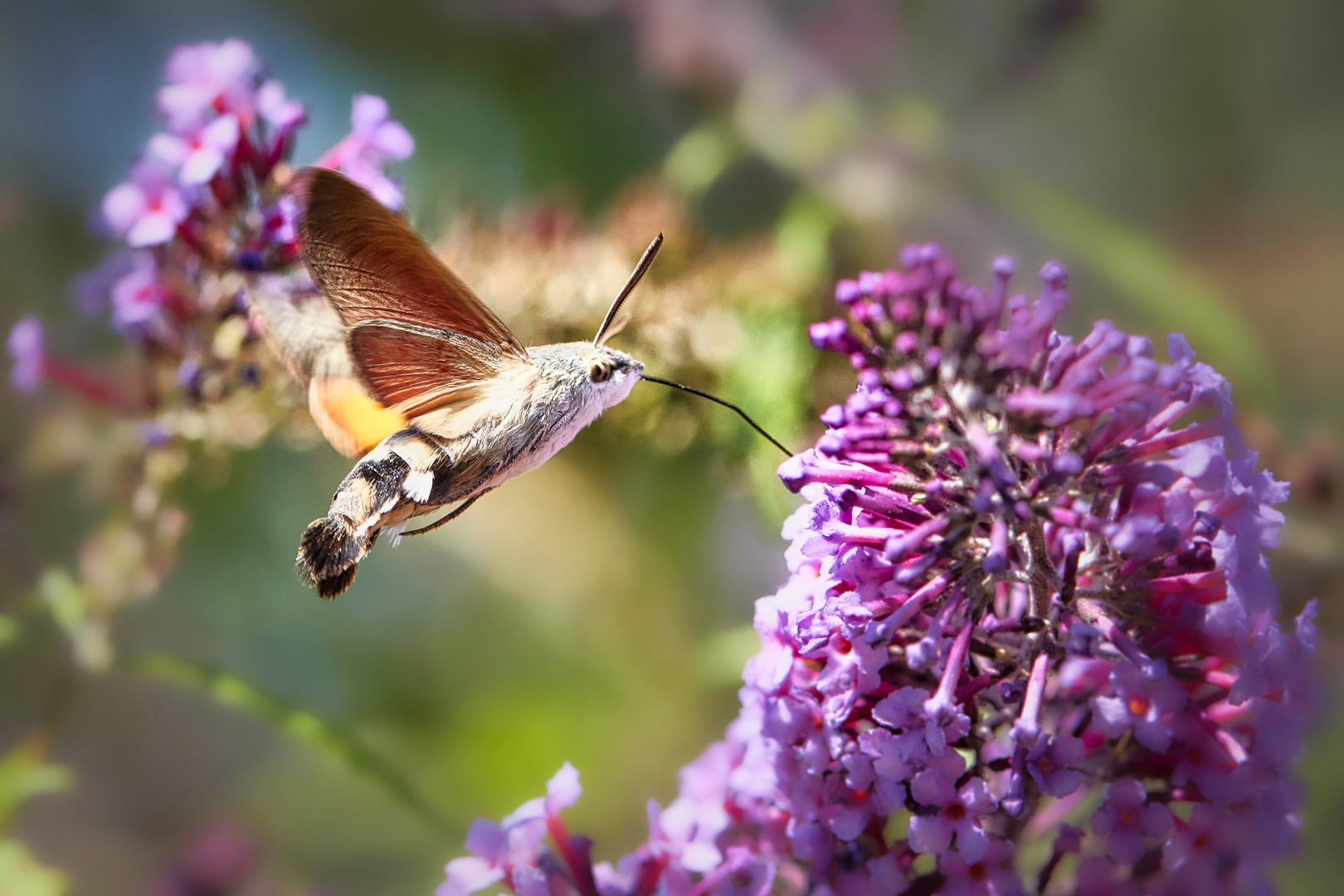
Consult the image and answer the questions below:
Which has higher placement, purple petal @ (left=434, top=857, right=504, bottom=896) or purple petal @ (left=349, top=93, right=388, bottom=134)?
purple petal @ (left=349, top=93, right=388, bottom=134)

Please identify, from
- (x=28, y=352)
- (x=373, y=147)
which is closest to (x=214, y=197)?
(x=373, y=147)

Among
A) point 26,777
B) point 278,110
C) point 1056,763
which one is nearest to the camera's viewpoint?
point 1056,763

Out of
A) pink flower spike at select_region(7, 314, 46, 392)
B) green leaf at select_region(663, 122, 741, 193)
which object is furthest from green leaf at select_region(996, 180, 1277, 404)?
pink flower spike at select_region(7, 314, 46, 392)

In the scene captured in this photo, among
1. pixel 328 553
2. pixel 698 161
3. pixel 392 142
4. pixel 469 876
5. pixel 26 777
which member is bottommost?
pixel 469 876

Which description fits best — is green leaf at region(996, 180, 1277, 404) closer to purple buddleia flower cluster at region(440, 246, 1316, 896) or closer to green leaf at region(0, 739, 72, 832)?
purple buddleia flower cluster at region(440, 246, 1316, 896)

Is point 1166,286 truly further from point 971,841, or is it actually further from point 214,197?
point 214,197

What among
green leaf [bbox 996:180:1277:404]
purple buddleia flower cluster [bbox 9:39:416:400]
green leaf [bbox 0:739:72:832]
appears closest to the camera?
purple buddleia flower cluster [bbox 9:39:416:400]

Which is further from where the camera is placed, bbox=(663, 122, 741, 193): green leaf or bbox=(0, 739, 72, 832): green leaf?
bbox=(663, 122, 741, 193): green leaf
